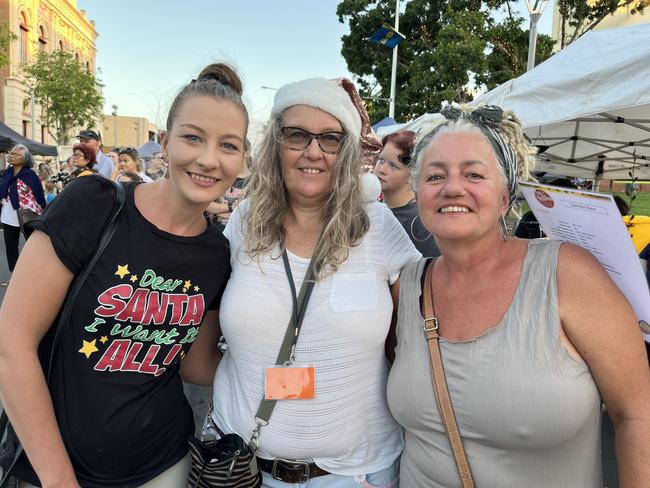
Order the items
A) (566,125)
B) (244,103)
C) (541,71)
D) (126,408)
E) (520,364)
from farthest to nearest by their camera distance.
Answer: (566,125) < (541,71) < (244,103) < (126,408) < (520,364)

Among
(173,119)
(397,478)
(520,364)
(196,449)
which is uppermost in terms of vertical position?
(173,119)

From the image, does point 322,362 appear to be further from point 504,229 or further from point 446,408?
point 504,229

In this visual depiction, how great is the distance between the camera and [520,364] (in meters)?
1.39

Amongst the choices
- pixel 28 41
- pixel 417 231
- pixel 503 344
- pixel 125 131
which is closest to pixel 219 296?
pixel 503 344

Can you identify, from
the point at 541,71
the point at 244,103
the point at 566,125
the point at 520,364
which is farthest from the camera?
the point at 566,125

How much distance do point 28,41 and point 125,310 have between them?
1789 inches

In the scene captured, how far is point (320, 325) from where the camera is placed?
5.43 ft

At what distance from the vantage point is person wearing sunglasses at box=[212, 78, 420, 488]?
165 cm

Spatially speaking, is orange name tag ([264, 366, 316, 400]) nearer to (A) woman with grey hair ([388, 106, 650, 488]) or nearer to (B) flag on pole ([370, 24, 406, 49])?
(A) woman with grey hair ([388, 106, 650, 488])

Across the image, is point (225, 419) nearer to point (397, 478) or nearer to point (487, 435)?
point (397, 478)

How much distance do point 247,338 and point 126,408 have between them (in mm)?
447

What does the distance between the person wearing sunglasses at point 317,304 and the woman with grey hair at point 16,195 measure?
296 inches

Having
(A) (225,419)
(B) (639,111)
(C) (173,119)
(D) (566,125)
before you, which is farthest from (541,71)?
(A) (225,419)

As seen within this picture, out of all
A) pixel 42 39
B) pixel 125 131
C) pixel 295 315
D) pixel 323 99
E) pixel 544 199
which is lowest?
pixel 295 315
